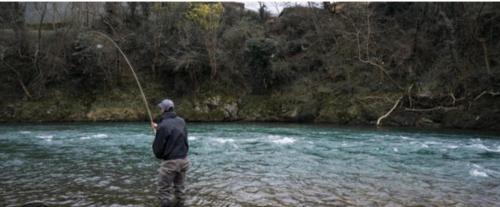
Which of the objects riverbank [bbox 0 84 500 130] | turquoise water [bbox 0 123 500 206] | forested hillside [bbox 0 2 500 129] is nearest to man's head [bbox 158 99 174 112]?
turquoise water [bbox 0 123 500 206]

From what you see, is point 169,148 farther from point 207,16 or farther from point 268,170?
point 207,16

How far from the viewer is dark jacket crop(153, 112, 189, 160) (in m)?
7.48

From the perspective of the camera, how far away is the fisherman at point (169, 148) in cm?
751

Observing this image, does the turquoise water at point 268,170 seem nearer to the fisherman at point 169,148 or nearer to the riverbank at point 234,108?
the fisherman at point 169,148

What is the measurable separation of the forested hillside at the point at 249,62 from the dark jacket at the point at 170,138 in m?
21.1

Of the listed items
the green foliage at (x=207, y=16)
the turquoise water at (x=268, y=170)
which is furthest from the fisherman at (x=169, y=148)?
the green foliage at (x=207, y=16)

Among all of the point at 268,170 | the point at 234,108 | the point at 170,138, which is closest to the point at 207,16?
the point at 234,108

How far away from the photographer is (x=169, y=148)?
7.58 meters

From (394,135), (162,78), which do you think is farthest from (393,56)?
(162,78)

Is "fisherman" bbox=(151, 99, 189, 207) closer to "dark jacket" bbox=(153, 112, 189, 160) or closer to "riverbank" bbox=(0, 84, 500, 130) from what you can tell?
"dark jacket" bbox=(153, 112, 189, 160)

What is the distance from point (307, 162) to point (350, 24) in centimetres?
2468

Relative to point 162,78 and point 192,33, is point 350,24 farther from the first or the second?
point 162,78

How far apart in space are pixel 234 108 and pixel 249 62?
13.4 feet

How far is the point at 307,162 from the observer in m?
13.2
